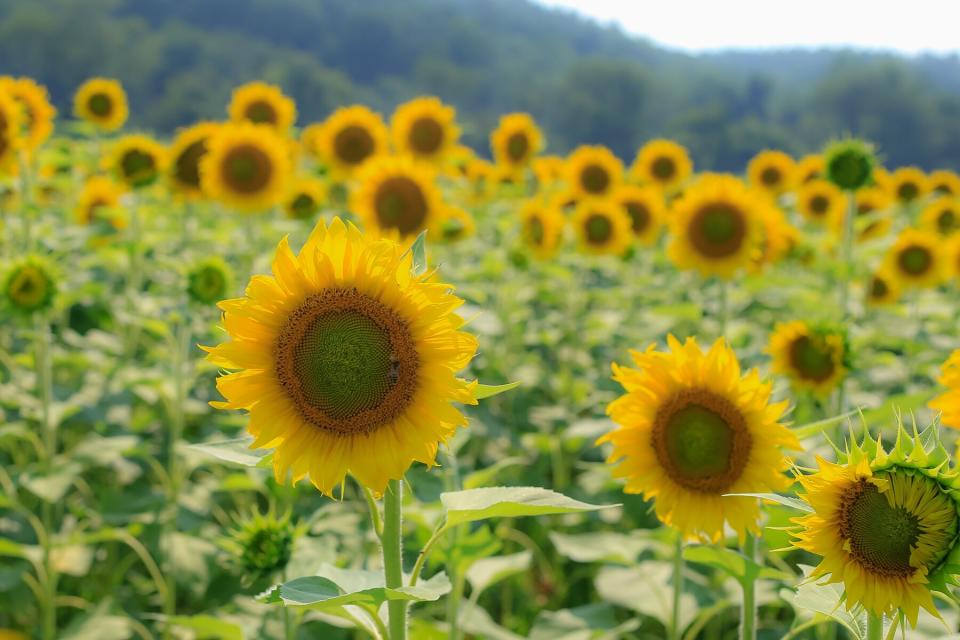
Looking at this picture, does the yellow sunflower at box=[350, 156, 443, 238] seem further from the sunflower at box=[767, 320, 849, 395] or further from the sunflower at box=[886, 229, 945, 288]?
the sunflower at box=[886, 229, 945, 288]

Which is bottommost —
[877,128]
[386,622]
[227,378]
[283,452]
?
[386,622]

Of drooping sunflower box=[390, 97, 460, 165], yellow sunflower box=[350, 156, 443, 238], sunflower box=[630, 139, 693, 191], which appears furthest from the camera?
sunflower box=[630, 139, 693, 191]

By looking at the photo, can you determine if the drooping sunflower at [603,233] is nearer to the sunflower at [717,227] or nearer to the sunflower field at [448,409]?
the sunflower field at [448,409]

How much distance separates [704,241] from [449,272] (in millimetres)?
1567

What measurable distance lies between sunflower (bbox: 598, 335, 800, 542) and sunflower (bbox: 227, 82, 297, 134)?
16.7 ft

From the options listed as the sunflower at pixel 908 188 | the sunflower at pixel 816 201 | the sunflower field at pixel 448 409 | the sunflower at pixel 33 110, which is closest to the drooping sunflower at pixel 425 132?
the sunflower field at pixel 448 409

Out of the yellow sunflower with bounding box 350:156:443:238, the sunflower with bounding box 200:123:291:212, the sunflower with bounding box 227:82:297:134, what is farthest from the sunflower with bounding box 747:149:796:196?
the sunflower with bounding box 200:123:291:212

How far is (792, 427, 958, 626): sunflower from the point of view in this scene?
1.33 meters

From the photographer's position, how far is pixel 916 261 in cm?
555

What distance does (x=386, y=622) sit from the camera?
1.75m

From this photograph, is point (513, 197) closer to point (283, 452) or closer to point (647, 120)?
point (283, 452)

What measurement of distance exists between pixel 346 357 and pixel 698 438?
1.03 m

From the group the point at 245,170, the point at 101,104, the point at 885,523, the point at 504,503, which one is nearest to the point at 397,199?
the point at 245,170

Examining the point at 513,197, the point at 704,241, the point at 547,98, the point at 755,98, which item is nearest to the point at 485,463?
the point at 704,241
